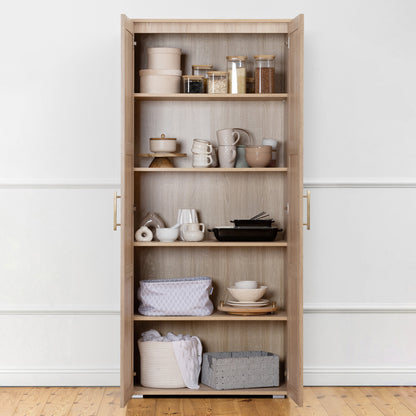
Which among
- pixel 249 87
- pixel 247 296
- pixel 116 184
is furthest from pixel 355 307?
pixel 116 184

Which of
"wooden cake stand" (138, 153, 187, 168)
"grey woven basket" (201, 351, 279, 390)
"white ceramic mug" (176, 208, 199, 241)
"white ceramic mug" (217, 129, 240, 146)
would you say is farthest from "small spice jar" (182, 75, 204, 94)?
"grey woven basket" (201, 351, 279, 390)

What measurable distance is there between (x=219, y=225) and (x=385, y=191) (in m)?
1.04

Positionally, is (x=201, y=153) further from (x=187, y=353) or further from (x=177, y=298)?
(x=187, y=353)

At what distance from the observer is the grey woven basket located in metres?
4.05

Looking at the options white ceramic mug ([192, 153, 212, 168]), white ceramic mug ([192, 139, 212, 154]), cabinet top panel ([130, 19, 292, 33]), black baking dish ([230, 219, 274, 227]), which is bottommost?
black baking dish ([230, 219, 274, 227])

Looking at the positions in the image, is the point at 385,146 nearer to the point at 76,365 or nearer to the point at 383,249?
the point at 383,249

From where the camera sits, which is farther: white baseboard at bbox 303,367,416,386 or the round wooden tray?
white baseboard at bbox 303,367,416,386

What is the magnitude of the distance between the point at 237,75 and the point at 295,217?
896 mm

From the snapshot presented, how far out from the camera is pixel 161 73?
4.08 meters

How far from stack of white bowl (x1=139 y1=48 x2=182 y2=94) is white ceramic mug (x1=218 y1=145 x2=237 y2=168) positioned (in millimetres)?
437

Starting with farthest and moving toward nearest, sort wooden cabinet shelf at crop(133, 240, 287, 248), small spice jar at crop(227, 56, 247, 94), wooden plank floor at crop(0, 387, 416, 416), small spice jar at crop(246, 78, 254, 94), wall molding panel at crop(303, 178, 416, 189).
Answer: wall molding panel at crop(303, 178, 416, 189)
small spice jar at crop(246, 78, 254, 94)
small spice jar at crop(227, 56, 247, 94)
wooden cabinet shelf at crop(133, 240, 287, 248)
wooden plank floor at crop(0, 387, 416, 416)

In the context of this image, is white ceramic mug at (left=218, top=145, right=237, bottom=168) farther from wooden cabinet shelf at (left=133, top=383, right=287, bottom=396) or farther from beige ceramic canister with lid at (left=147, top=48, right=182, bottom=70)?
wooden cabinet shelf at (left=133, top=383, right=287, bottom=396)

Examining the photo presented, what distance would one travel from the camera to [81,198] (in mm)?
4293

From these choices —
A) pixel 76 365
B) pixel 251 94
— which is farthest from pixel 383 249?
pixel 76 365
